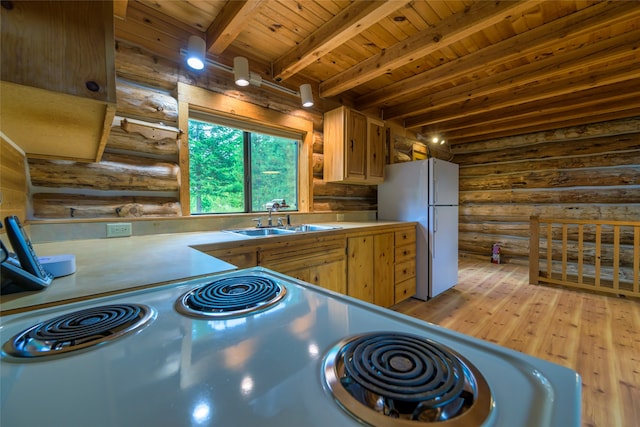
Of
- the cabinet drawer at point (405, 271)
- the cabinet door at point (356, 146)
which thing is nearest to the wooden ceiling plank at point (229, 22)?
the cabinet door at point (356, 146)

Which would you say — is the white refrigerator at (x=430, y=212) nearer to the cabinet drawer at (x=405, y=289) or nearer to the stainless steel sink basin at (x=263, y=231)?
the cabinet drawer at (x=405, y=289)

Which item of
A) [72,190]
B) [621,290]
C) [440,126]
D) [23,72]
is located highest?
[440,126]

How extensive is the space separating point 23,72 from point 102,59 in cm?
15

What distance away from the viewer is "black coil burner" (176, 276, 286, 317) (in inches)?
25.0

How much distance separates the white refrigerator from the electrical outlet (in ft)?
9.21

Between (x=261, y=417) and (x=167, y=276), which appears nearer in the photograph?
(x=261, y=417)

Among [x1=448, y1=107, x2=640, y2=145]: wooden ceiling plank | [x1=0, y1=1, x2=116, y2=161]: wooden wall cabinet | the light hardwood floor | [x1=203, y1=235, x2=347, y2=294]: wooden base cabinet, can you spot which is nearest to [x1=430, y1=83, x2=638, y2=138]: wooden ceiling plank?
[x1=448, y1=107, x2=640, y2=145]: wooden ceiling plank

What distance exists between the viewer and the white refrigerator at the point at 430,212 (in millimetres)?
3047

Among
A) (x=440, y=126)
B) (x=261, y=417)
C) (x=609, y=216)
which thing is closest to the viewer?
(x=261, y=417)

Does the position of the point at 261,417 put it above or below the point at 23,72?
below

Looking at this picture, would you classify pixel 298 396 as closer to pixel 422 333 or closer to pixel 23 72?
pixel 422 333

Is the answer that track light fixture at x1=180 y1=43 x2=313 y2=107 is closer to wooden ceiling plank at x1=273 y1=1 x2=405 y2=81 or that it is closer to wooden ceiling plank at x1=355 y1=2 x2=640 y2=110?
wooden ceiling plank at x1=273 y1=1 x2=405 y2=81

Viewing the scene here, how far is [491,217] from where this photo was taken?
493 centimetres

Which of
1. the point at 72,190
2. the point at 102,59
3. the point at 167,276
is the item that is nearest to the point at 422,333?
the point at 167,276
